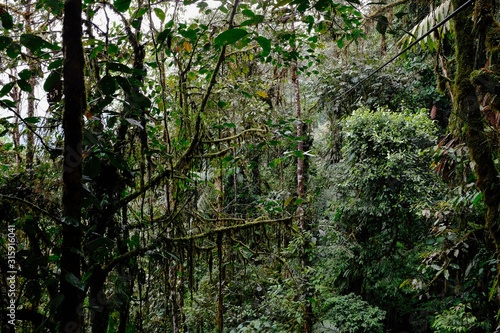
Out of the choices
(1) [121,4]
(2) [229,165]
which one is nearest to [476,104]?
(2) [229,165]

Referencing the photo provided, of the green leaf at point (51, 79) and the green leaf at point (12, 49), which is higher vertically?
the green leaf at point (12, 49)

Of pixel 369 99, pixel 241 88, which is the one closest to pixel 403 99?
pixel 369 99

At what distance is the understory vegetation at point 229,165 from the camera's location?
946 millimetres

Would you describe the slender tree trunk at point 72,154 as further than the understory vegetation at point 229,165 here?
No

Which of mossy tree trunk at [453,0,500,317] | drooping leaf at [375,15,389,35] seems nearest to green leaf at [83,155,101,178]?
drooping leaf at [375,15,389,35]

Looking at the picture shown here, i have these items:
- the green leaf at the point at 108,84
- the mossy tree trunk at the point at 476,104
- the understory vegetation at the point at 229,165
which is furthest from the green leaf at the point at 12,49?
the mossy tree trunk at the point at 476,104

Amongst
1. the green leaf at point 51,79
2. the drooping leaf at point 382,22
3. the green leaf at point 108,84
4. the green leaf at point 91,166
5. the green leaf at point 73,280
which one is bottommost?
the green leaf at point 73,280

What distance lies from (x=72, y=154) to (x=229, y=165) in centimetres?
170

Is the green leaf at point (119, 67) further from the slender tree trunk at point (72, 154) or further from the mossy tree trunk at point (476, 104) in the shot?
the mossy tree trunk at point (476, 104)

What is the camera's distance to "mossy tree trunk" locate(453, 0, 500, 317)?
5.62 ft

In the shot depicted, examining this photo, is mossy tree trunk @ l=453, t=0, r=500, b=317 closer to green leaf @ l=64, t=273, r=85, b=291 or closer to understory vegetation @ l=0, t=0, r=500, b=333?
understory vegetation @ l=0, t=0, r=500, b=333

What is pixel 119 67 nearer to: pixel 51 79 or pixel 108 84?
pixel 108 84

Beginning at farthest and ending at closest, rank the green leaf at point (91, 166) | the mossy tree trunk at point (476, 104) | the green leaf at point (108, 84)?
the mossy tree trunk at point (476, 104), the green leaf at point (91, 166), the green leaf at point (108, 84)

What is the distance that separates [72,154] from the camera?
2.71ft
